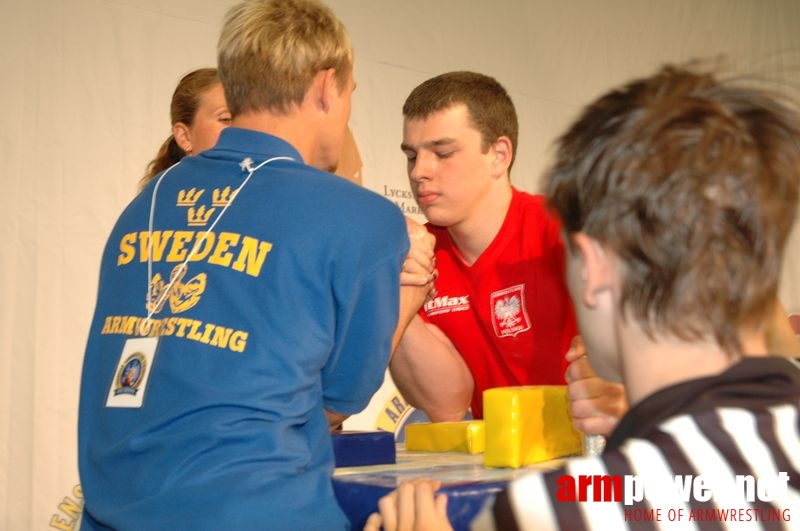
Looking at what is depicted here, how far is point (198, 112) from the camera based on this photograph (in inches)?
91.6

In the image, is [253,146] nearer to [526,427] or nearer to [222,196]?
[222,196]

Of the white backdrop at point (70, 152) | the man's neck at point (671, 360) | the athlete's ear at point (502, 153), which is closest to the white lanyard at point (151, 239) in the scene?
the man's neck at point (671, 360)

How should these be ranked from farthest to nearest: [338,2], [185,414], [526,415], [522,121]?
Result: 1. [522,121]
2. [338,2]
3. [526,415]
4. [185,414]

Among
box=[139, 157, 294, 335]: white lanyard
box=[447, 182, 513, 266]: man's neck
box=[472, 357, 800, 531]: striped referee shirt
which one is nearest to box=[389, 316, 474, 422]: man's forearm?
box=[447, 182, 513, 266]: man's neck

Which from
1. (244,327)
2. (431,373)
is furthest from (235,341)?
(431,373)

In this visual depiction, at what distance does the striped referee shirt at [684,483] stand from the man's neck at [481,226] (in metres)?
1.57

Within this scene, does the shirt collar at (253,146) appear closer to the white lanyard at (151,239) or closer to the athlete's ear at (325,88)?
the white lanyard at (151,239)

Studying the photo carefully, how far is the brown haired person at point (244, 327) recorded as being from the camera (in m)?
1.13

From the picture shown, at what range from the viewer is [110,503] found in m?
1.19

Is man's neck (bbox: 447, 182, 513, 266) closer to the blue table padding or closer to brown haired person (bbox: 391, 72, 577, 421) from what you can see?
brown haired person (bbox: 391, 72, 577, 421)

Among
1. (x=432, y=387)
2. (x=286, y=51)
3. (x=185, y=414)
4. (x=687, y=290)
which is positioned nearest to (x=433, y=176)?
(x=432, y=387)

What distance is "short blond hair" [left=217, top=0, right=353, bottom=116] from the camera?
1.39m

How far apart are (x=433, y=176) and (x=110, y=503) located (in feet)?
4.51

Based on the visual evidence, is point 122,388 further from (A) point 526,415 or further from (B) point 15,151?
(B) point 15,151
